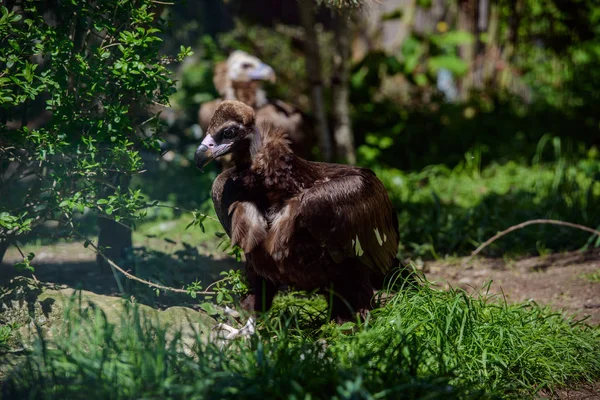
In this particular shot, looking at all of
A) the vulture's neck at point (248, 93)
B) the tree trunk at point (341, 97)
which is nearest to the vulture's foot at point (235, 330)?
the vulture's neck at point (248, 93)

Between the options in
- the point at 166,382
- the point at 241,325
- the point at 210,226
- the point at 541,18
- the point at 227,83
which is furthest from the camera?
the point at 541,18

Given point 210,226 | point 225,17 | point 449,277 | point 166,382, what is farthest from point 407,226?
point 225,17

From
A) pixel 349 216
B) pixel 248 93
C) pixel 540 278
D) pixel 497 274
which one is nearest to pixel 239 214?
pixel 349 216

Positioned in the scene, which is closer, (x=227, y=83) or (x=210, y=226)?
(x=210, y=226)

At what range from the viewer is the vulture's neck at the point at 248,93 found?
785cm

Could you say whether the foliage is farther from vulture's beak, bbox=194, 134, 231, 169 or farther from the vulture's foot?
the vulture's foot

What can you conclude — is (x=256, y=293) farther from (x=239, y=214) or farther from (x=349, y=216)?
(x=349, y=216)

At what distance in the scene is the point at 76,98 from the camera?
395cm

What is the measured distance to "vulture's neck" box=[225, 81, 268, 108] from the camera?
7.85 m

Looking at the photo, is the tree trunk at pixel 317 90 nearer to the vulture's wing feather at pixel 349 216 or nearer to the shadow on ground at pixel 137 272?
the shadow on ground at pixel 137 272

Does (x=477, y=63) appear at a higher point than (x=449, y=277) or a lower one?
higher

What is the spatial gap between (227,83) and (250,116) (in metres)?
4.32

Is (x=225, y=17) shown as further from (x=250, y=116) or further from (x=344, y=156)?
(x=250, y=116)

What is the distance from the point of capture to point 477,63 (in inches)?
436
